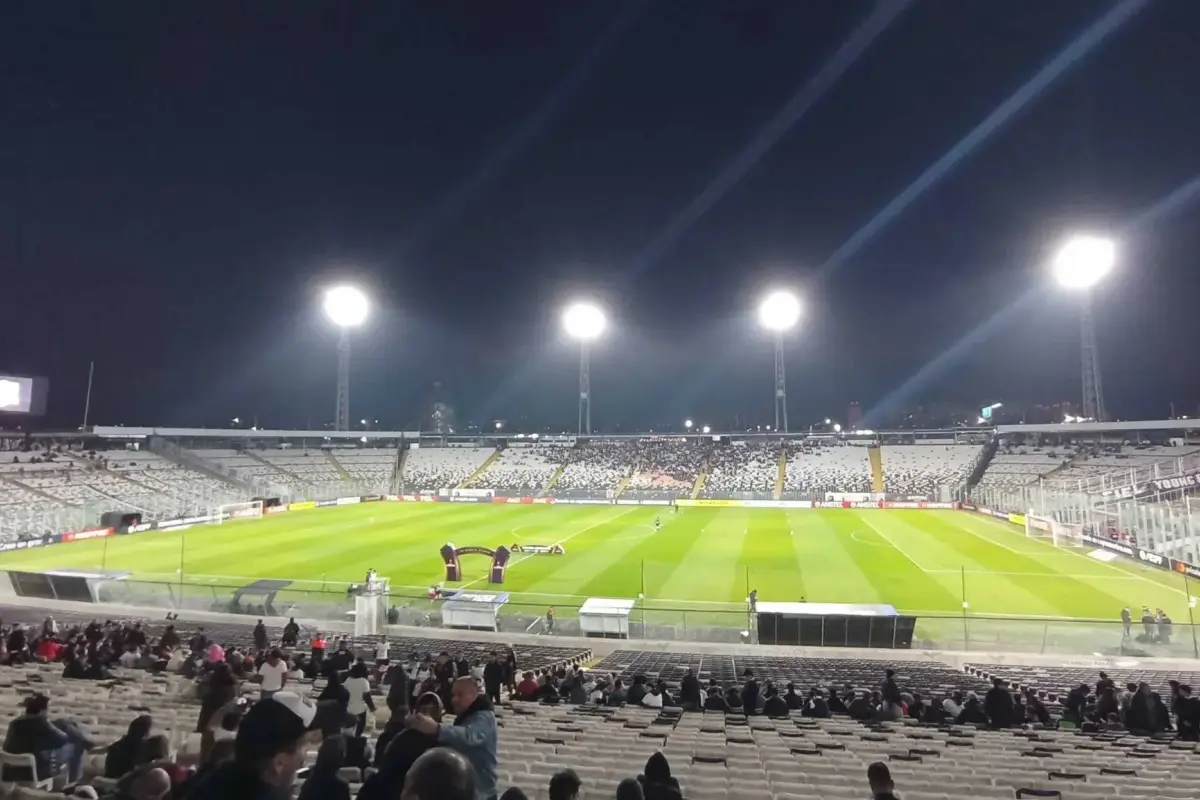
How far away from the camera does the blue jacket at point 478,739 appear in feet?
11.3

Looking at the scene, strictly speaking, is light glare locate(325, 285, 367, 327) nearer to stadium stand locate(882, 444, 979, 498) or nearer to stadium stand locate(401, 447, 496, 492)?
stadium stand locate(401, 447, 496, 492)

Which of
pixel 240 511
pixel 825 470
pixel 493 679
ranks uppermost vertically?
pixel 825 470

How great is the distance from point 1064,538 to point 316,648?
3929 centimetres

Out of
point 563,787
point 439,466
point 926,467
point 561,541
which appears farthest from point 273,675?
point 439,466

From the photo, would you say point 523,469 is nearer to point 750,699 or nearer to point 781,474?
point 781,474

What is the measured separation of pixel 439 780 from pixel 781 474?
2781 inches

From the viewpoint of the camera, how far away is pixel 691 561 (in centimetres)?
3350

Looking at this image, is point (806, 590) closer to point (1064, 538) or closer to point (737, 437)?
point (1064, 538)

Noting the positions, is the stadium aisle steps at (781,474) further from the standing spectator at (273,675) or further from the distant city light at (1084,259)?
the standing spectator at (273,675)

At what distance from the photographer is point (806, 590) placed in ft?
90.3

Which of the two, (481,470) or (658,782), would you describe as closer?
(658,782)

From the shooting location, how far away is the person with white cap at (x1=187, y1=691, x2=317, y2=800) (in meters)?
2.22

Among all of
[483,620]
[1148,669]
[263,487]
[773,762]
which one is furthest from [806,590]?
[263,487]

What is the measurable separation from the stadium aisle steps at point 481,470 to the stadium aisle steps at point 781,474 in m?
31.5
